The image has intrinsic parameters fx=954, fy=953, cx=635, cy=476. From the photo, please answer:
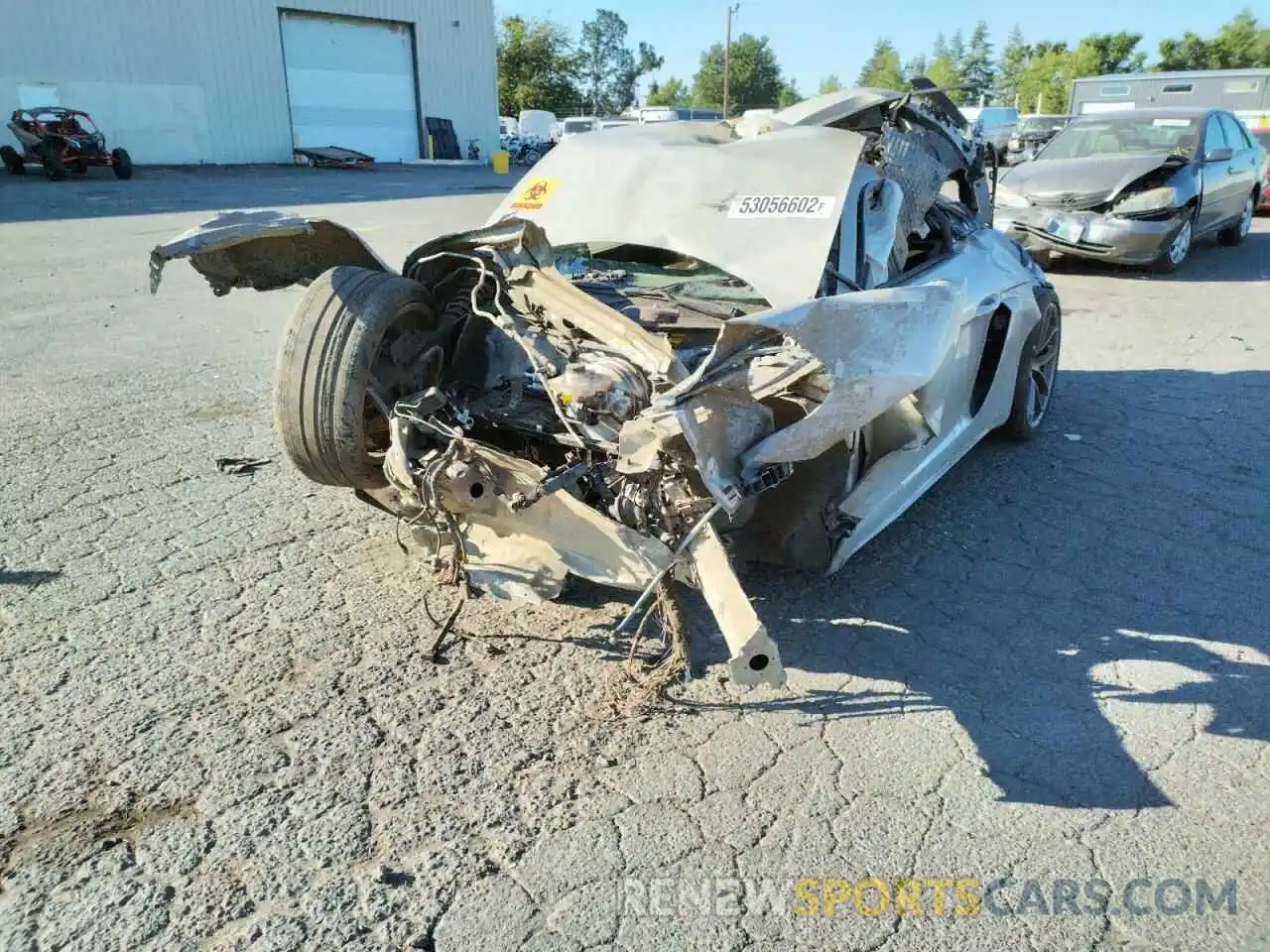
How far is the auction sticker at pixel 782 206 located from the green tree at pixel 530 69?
208ft

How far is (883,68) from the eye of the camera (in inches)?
4183

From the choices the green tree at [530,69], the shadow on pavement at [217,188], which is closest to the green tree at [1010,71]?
the green tree at [530,69]

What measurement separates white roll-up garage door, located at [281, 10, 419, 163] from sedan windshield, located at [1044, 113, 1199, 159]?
2855 cm

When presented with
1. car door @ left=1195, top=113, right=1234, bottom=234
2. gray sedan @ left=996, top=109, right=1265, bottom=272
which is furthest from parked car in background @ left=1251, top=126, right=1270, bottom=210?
car door @ left=1195, top=113, right=1234, bottom=234

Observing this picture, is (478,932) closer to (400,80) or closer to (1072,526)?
(1072,526)

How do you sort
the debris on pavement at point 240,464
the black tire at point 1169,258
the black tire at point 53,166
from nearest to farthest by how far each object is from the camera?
the debris on pavement at point 240,464 → the black tire at point 1169,258 → the black tire at point 53,166

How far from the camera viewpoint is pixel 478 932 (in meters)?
2.24

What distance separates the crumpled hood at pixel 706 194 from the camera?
151 inches

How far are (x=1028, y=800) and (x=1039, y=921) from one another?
46 centimetres

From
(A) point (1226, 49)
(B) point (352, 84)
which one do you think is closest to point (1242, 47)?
(A) point (1226, 49)

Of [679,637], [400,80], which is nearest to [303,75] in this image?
[400,80]

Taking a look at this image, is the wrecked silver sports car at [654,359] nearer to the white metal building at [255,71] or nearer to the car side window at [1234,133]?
the car side window at [1234,133]

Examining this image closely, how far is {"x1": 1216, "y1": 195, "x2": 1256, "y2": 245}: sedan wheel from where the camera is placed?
13188 mm

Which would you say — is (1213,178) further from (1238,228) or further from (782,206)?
(782,206)
